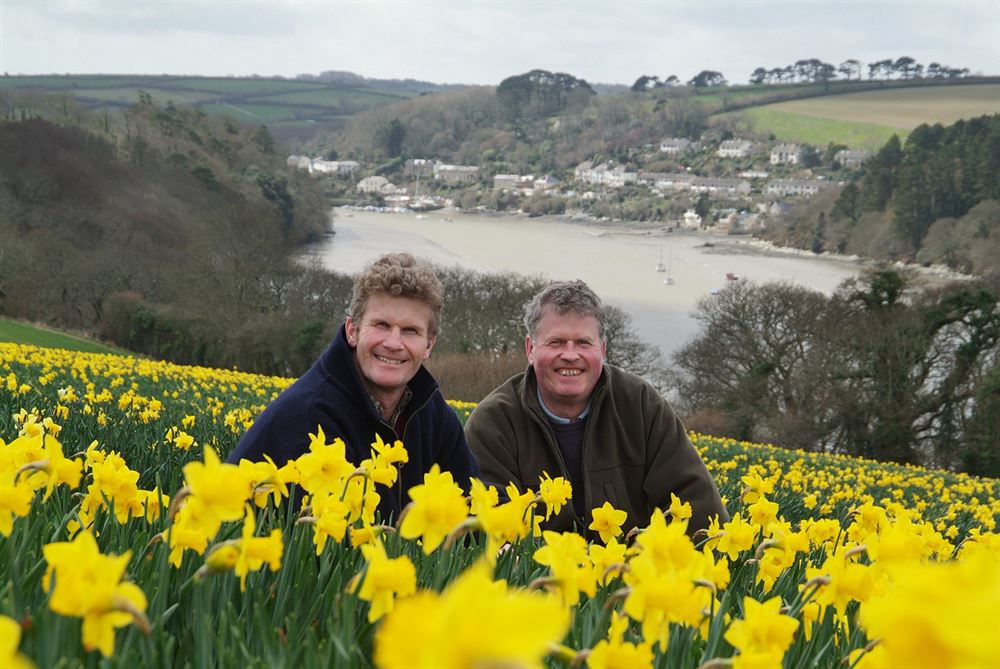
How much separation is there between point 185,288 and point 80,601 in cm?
3841

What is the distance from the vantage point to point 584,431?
4398 millimetres

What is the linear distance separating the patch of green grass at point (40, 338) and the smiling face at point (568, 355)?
2329 cm

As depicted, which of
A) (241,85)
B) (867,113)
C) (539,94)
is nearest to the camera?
(867,113)

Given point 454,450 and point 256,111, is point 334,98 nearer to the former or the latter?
point 256,111

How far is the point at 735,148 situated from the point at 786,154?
982 centimetres

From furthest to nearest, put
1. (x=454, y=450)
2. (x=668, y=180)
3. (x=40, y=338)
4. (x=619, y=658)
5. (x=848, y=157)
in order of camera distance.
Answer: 1. (x=668, y=180)
2. (x=848, y=157)
3. (x=40, y=338)
4. (x=454, y=450)
5. (x=619, y=658)

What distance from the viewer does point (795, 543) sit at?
2.14m

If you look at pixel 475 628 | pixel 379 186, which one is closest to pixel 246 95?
pixel 379 186

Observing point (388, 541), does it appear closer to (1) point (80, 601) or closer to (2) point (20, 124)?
(1) point (80, 601)

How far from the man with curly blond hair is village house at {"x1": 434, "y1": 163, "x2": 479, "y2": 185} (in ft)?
484

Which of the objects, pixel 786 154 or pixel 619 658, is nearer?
pixel 619 658

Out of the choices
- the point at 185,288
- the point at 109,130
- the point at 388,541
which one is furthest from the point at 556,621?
the point at 109,130

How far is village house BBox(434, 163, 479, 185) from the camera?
150 m

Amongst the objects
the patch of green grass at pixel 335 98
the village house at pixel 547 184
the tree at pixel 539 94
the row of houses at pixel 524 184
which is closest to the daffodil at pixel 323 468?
the village house at pixel 547 184
